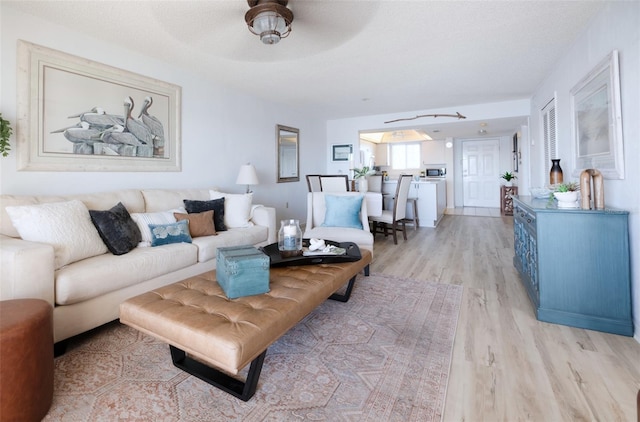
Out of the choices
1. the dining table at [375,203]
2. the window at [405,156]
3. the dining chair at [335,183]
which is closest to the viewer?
the dining table at [375,203]

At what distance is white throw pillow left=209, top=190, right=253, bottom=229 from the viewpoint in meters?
3.40

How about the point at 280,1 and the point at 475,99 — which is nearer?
the point at 280,1

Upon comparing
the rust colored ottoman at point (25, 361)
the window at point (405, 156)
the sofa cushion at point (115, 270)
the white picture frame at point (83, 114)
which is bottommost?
the rust colored ottoman at point (25, 361)

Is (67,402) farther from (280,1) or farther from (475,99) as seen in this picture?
(475,99)

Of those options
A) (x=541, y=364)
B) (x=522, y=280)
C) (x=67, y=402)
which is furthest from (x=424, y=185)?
(x=67, y=402)

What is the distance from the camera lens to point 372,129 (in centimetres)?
659

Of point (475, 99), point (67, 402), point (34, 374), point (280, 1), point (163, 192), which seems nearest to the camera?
point (34, 374)

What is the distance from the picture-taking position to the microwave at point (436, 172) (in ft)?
29.1

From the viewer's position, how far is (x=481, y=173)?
29.6 feet

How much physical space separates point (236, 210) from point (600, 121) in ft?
10.9

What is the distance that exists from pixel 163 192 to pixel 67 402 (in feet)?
6.97

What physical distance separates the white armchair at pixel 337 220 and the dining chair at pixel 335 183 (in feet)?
4.24

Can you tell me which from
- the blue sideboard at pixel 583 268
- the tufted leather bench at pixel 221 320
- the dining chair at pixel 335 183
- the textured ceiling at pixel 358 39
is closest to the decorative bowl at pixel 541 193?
the blue sideboard at pixel 583 268

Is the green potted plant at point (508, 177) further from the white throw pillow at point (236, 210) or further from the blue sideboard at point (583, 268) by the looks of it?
the white throw pillow at point (236, 210)
